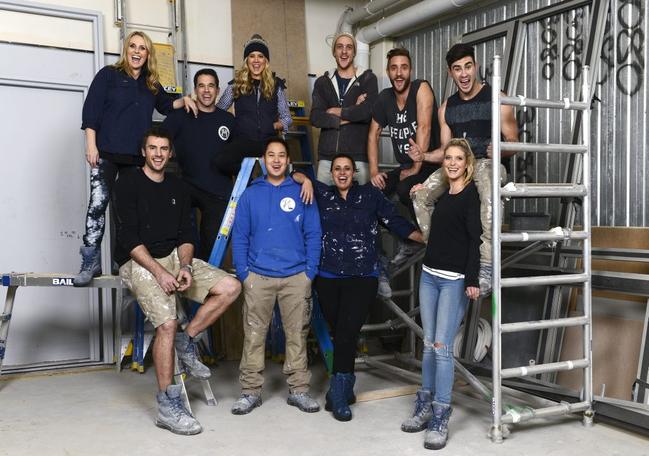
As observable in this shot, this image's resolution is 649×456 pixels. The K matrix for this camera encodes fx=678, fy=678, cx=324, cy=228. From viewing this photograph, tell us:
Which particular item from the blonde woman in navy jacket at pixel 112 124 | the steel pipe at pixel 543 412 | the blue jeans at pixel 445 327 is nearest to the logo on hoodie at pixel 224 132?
the blonde woman in navy jacket at pixel 112 124

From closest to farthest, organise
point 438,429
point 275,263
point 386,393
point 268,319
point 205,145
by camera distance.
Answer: point 438,429 < point 275,263 < point 268,319 < point 386,393 < point 205,145

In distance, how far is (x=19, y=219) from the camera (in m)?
5.23

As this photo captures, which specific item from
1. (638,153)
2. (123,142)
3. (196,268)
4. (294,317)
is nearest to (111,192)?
(123,142)

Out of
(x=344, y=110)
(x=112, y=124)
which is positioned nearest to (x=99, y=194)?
(x=112, y=124)

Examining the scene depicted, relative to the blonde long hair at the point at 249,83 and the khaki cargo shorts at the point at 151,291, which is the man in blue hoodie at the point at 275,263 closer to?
the khaki cargo shorts at the point at 151,291

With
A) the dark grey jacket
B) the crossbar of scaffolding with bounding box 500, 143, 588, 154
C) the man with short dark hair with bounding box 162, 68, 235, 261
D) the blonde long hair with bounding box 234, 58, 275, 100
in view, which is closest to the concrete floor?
the man with short dark hair with bounding box 162, 68, 235, 261

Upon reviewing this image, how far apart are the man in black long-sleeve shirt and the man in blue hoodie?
7.1 inches

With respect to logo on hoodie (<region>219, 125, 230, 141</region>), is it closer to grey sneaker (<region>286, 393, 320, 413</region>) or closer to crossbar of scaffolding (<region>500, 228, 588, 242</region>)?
grey sneaker (<region>286, 393, 320, 413</region>)

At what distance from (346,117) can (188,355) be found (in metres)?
1.89

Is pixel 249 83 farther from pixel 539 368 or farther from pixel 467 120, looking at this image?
pixel 539 368

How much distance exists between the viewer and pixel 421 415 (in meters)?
3.78

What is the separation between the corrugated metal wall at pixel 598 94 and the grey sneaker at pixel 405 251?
0.97 metres

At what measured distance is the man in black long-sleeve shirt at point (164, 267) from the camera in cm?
384

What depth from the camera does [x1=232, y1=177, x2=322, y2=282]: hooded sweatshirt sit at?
4.12m
